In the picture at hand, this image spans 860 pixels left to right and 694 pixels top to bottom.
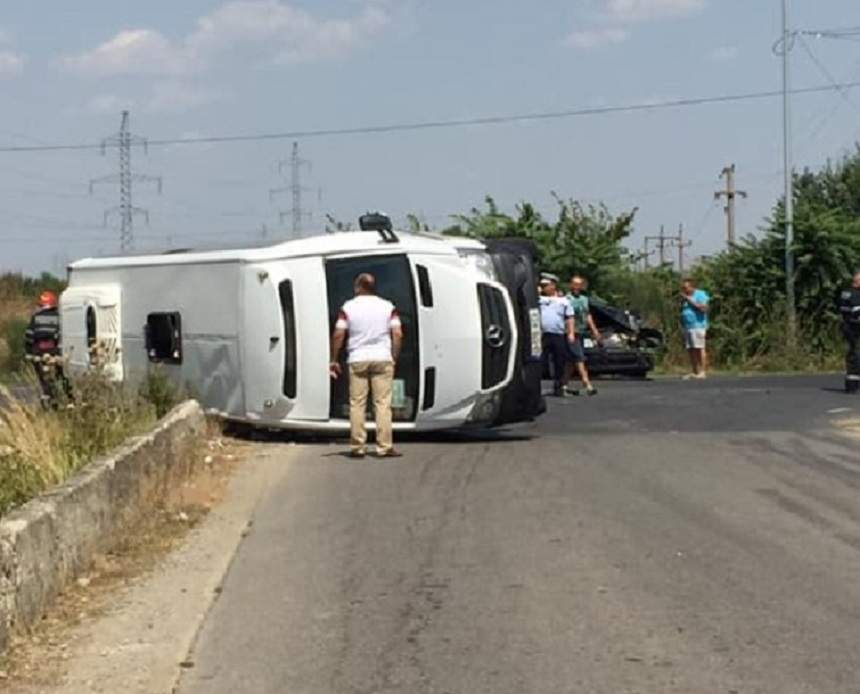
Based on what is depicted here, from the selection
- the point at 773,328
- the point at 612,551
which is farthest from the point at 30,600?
the point at 773,328

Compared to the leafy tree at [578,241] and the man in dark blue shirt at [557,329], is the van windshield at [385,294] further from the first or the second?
the leafy tree at [578,241]

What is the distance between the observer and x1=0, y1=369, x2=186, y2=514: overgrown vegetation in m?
9.55

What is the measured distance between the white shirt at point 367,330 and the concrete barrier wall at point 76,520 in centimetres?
241

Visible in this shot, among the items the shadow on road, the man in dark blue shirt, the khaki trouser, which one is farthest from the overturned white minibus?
the man in dark blue shirt

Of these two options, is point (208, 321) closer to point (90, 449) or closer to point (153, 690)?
point (90, 449)

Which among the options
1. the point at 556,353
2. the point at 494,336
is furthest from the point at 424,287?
the point at 556,353

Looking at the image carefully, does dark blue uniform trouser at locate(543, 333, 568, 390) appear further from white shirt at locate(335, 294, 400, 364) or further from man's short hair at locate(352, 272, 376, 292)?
white shirt at locate(335, 294, 400, 364)

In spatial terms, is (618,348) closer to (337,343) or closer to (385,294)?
(385,294)

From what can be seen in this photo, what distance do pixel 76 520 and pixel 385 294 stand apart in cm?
694

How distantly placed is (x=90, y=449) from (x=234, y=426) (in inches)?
191

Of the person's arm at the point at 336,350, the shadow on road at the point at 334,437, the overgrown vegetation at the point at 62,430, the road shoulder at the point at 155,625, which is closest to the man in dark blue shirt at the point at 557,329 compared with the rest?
the shadow on road at the point at 334,437

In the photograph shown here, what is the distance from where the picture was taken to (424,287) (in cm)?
1507

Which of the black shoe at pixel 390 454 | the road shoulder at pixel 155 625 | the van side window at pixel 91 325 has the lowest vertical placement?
the road shoulder at pixel 155 625

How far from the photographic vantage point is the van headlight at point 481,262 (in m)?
15.3
